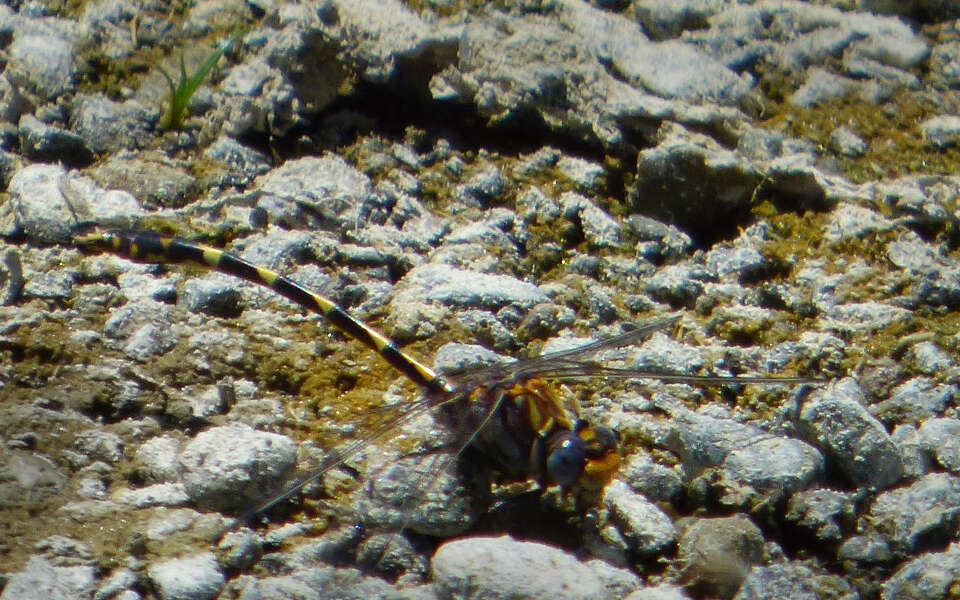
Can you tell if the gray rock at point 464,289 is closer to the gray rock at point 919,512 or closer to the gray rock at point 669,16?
the gray rock at point 919,512

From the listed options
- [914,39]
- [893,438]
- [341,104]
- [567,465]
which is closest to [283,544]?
[567,465]

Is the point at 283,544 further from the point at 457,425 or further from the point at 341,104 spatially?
the point at 341,104

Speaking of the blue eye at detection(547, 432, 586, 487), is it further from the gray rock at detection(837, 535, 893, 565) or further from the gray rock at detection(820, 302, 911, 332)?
the gray rock at detection(820, 302, 911, 332)

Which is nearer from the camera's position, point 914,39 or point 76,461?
point 76,461

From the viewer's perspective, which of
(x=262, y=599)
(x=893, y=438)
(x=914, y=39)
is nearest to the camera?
(x=262, y=599)

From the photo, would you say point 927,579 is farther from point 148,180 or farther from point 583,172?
point 148,180

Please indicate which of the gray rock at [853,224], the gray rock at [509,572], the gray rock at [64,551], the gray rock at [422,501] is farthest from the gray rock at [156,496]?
the gray rock at [853,224]

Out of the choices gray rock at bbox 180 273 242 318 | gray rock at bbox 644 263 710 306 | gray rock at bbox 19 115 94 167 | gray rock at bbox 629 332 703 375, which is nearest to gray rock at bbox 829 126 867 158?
gray rock at bbox 644 263 710 306
